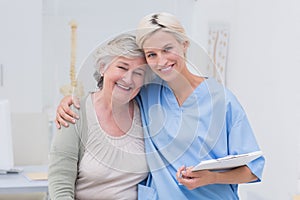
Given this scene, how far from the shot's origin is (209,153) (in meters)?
1.40

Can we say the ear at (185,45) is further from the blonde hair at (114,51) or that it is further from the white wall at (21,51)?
the white wall at (21,51)

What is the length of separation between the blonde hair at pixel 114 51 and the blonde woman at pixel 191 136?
62 millimetres

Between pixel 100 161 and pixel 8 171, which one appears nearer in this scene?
pixel 100 161

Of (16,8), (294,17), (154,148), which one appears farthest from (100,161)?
(16,8)

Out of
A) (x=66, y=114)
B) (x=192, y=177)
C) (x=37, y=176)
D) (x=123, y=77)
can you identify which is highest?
(x=123, y=77)

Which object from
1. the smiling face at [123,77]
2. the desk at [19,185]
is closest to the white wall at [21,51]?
the desk at [19,185]

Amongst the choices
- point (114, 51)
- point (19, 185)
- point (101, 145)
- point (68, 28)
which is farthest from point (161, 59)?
point (68, 28)

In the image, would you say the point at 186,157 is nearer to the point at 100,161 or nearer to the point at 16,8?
the point at 100,161

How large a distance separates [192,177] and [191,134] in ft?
0.37

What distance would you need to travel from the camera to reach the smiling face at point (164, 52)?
1.30 meters

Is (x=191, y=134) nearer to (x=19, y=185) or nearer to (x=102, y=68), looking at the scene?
(x=102, y=68)

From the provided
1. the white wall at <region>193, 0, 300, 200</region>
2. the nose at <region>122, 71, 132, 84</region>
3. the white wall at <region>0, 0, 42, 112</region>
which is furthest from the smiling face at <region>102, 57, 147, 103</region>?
the white wall at <region>0, 0, 42, 112</region>

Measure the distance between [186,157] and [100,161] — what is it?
22cm

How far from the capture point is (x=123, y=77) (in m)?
1.34
